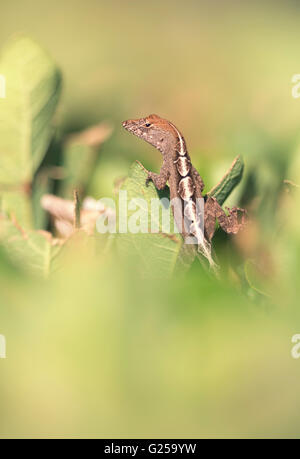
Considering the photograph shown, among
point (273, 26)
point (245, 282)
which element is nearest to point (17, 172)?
point (245, 282)

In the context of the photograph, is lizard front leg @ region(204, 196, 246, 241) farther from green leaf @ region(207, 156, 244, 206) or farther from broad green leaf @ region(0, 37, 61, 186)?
broad green leaf @ region(0, 37, 61, 186)

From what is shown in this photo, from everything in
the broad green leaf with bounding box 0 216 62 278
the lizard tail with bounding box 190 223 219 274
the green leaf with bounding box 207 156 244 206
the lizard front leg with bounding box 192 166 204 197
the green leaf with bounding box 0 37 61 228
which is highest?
the green leaf with bounding box 0 37 61 228

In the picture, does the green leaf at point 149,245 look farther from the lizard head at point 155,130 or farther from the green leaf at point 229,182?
the lizard head at point 155,130

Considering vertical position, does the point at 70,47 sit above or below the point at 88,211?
above

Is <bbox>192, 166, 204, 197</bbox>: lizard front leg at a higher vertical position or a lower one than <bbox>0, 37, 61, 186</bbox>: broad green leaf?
lower

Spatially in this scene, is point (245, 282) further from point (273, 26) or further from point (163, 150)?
point (273, 26)

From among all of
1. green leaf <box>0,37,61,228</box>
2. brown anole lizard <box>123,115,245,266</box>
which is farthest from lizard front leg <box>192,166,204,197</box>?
green leaf <box>0,37,61,228</box>
